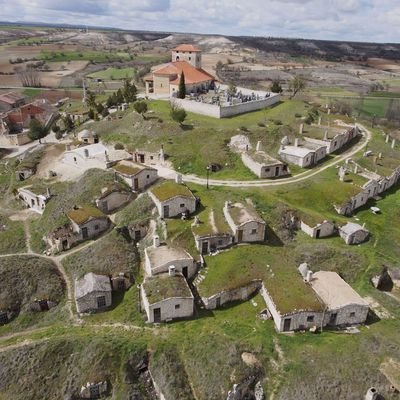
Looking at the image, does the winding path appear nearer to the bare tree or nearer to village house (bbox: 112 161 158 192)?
village house (bbox: 112 161 158 192)

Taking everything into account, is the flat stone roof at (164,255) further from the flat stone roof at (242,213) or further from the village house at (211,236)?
the flat stone roof at (242,213)

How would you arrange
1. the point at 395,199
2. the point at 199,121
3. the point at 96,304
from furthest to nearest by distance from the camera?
the point at 199,121, the point at 395,199, the point at 96,304

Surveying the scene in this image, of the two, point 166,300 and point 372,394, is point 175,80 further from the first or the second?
point 372,394

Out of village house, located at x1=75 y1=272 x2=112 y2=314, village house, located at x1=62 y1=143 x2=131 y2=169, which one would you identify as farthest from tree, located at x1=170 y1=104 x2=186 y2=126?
village house, located at x1=75 y1=272 x2=112 y2=314

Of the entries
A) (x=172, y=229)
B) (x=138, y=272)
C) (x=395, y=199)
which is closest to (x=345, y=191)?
(x=395, y=199)

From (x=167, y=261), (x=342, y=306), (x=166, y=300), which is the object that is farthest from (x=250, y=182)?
(x=166, y=300)

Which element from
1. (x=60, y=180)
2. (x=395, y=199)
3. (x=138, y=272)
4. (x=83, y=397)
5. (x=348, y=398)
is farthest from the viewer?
(x=60, y=180)

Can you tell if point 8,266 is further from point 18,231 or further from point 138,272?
point 138,272
